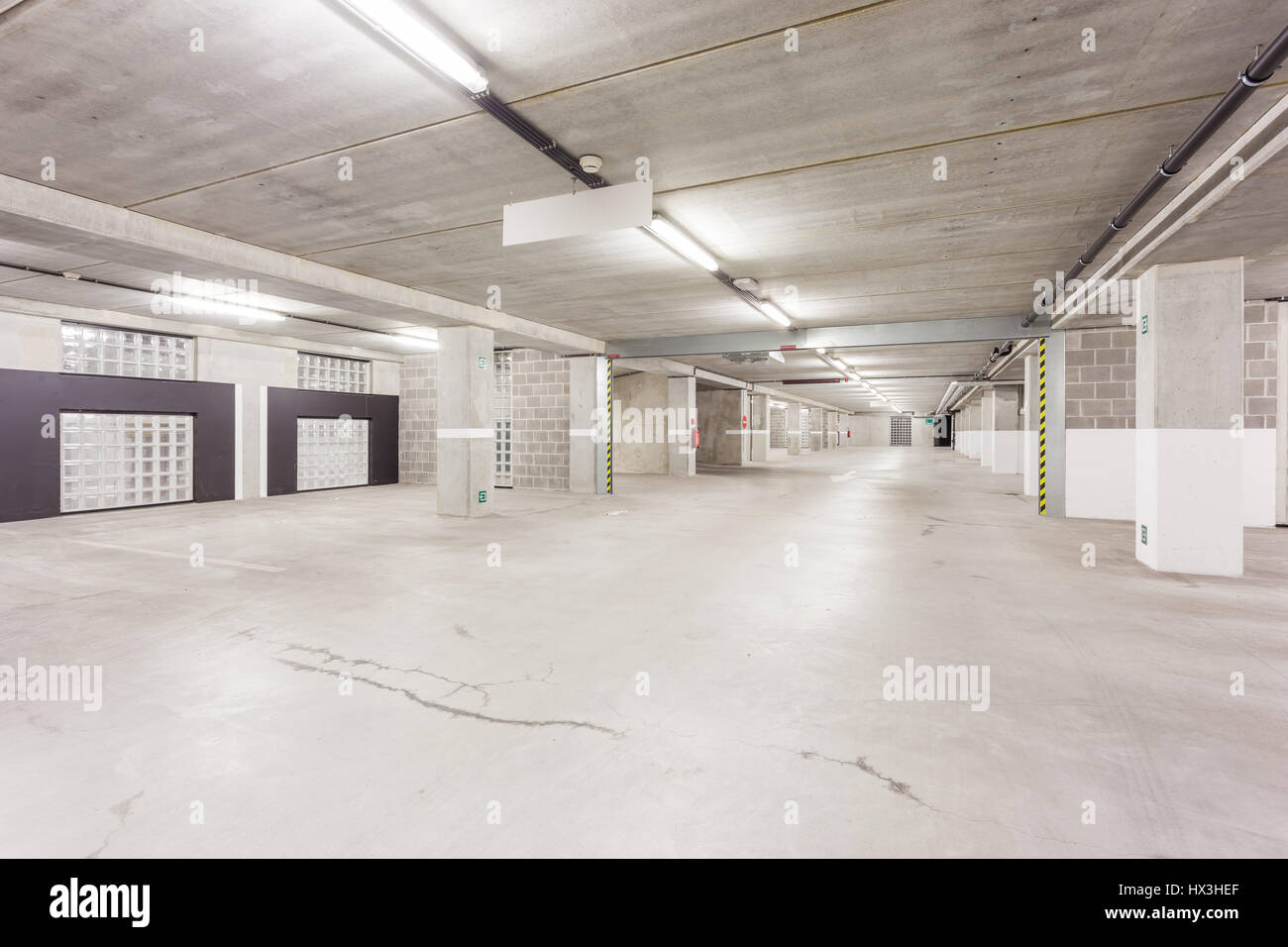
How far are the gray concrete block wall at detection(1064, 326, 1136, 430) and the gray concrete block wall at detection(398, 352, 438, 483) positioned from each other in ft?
48.3

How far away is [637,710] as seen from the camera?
126 inches

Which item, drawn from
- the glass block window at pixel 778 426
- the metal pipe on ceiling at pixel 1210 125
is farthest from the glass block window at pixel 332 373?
the glass block window at pixel 778 426

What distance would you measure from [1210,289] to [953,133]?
14.5 feet

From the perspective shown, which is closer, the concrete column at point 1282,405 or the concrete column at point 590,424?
the concrete column at point 1282,405

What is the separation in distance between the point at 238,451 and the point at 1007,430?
23876mm

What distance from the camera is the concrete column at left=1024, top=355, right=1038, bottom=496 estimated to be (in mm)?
12636

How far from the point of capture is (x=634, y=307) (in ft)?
34.2

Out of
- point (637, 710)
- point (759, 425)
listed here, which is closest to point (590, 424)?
point (637, 710)

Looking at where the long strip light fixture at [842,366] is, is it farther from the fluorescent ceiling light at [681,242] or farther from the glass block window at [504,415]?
the glass block window at [504,415]

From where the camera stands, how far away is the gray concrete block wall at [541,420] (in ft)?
49.5

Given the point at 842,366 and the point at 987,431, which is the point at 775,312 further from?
the point at 987,431

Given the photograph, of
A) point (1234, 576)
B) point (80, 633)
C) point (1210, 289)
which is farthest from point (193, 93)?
point (1234, 576)

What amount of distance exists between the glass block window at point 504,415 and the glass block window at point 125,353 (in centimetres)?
669
